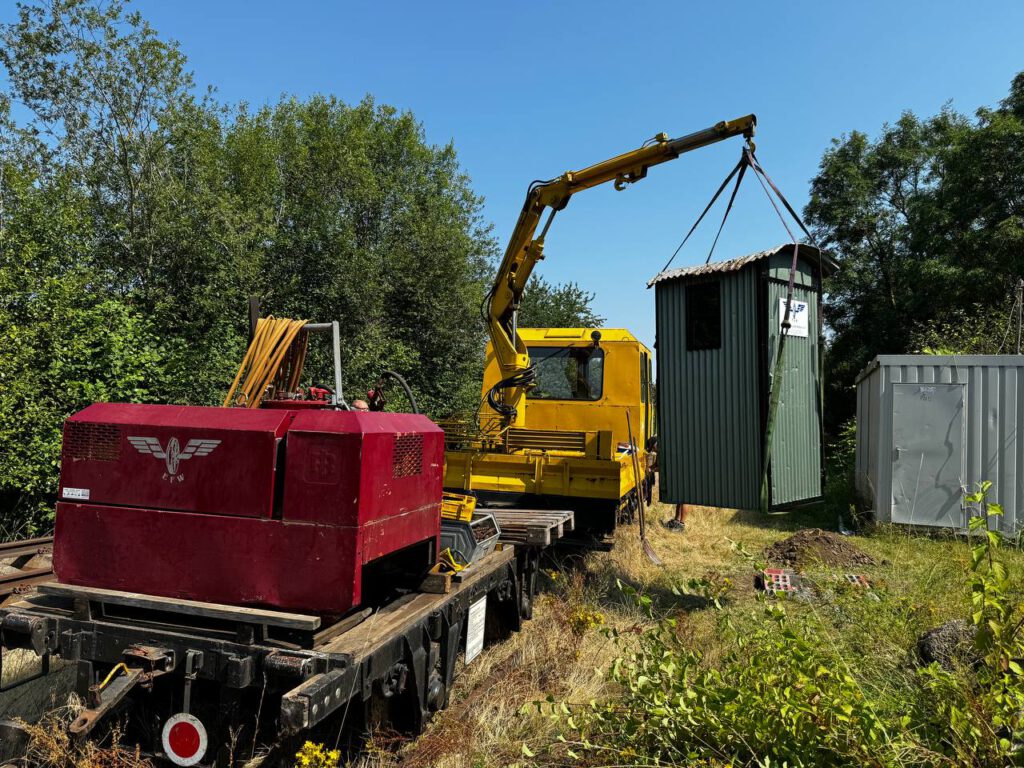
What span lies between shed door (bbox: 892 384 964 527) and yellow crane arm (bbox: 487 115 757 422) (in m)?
5.81

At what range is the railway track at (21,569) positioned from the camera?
413cm

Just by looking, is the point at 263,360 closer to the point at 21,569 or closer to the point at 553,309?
the point at 21,569

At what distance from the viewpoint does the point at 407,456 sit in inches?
144

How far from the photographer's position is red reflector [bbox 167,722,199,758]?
119 inches

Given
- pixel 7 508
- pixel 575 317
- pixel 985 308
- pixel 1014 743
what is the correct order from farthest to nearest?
pixel 575 317 < pixel 985 308 < pixel 7 508 < pixel 1014 743

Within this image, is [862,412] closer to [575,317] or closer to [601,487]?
[601,487]

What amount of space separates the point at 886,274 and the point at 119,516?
25.8 meters

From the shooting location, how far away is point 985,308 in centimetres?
1809

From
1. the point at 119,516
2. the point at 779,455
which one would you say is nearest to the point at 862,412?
the point at 779,455

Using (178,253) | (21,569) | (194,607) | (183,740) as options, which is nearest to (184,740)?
(183,740)

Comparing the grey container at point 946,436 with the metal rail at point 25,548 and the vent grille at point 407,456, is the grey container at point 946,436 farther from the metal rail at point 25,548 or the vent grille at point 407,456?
the metal rail at point 25,548

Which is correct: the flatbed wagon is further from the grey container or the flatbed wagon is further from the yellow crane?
the grey container

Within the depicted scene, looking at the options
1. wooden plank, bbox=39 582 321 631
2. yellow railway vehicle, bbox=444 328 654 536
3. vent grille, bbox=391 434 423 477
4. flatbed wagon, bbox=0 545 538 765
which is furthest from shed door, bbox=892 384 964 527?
wooden plank, bbox=39 582 321 631

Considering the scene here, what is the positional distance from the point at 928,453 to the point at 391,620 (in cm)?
963
